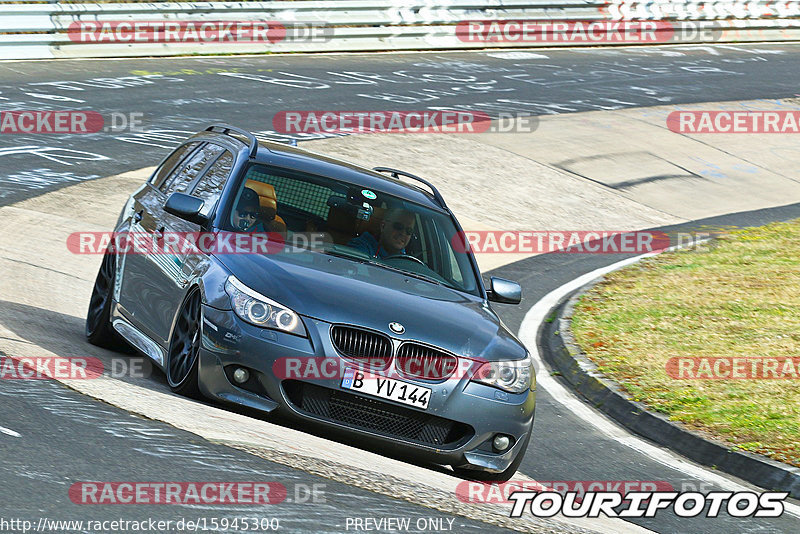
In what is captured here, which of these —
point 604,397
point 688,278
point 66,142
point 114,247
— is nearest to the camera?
point 114,247

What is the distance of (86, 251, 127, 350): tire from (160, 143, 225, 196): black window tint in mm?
673

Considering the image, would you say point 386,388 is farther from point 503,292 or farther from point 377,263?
point 503,292

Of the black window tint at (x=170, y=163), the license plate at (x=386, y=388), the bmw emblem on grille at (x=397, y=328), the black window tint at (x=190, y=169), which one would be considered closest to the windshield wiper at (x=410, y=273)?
the bmw emblem on grille at (x=397, y=328)

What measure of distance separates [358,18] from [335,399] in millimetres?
21161

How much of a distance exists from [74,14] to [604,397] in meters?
15.8

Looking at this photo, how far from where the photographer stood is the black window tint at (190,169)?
840cm

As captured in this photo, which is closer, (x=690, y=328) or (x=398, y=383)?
(x=398, y=383)

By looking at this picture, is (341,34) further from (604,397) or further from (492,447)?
(492,447)

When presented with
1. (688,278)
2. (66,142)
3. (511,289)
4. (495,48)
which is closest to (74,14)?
(66,142)

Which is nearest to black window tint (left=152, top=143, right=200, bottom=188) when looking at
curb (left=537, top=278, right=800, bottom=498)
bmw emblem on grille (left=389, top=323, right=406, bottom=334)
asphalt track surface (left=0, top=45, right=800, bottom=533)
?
asphalt track surface (left=0, top=45, right=800, bottom=533)

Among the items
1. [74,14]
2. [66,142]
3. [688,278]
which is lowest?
[688,278]

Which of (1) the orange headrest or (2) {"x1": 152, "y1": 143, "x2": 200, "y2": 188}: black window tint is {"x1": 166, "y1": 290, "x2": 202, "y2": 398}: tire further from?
(2) {"x1": 152, "y1": 143, "x2": 200, "y2": 188}: black window tint

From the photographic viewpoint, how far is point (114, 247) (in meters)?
8.73

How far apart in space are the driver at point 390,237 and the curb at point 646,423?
2.49 metres
